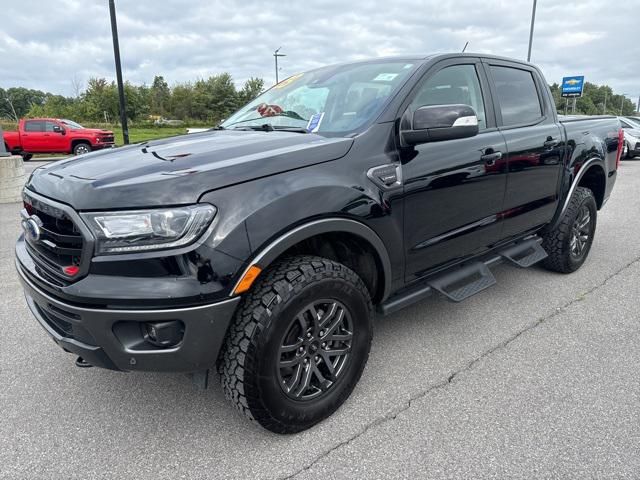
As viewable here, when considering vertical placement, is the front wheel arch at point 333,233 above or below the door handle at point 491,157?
below

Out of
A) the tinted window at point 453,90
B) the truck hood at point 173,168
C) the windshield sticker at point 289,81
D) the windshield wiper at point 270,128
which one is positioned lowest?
the truck hood at point 173,168

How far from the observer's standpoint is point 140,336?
6.11 feet

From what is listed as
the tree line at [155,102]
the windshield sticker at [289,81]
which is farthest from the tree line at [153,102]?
the windshield sticker at [289,81]

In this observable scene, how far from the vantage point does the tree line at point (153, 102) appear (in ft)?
144

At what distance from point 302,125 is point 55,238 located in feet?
4.69

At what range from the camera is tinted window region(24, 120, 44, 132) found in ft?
56.6

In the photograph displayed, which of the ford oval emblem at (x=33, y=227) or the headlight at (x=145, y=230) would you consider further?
the ford oval emblem at (x=33, y=227)

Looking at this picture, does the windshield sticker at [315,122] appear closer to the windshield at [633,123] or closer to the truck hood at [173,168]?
the truck hood at [173,168]

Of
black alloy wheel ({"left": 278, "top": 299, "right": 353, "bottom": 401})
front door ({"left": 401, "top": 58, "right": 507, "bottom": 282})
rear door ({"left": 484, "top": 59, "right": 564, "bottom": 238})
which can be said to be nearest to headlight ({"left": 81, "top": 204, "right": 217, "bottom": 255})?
black alloy wheel ({"left": 278, "top": 299, "right": 353, "bottom": 401})

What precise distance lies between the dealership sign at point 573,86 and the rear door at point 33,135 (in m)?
35.9

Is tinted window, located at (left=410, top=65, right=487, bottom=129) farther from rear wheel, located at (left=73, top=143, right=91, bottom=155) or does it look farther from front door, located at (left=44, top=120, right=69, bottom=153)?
front door, located at (left=44, top=120, right=69, bottom=153)

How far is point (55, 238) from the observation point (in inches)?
77.7

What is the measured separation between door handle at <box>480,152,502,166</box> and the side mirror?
59 centimetres

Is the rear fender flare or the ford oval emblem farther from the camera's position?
the rear fender flare
